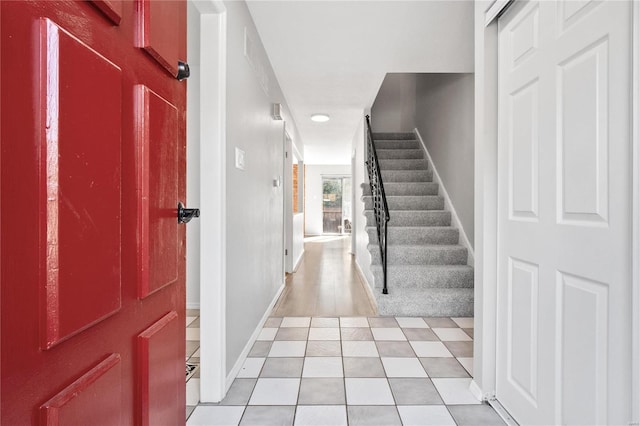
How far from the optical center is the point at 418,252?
3.54 meters

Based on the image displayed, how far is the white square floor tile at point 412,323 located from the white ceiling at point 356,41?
7.61 feet

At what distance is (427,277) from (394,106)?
3.96 m

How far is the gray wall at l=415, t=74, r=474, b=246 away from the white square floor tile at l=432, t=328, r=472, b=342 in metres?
1.19

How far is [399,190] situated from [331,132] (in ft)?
6.70

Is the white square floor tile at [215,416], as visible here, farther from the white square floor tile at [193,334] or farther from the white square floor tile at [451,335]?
the white square floor tile at [451,335]

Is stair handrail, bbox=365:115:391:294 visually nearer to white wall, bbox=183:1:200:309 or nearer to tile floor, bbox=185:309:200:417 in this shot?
tile floor, bbox=185:309:200:417

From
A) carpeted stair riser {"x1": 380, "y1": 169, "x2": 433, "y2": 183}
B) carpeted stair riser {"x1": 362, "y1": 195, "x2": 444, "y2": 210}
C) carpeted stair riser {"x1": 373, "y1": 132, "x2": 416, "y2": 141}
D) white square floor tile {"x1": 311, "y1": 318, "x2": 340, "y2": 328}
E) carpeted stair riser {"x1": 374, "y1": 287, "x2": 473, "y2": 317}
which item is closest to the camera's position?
white square floor tile {"x1": 311, "y1": 318, "x2": 340, "y2": 328}

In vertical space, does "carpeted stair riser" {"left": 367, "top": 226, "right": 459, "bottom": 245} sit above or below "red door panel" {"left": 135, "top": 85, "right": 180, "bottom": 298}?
below

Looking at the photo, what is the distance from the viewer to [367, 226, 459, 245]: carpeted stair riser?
3.84 meters

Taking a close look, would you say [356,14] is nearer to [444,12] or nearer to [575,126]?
[444,12]

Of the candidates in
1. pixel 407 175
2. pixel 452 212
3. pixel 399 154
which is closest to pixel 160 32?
pixel 452 212

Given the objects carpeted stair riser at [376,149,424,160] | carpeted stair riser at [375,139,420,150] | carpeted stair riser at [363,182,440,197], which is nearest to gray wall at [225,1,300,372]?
carpeted stair riser at [363,182,440,197]

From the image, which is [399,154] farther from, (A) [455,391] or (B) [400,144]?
(A) [455,391]

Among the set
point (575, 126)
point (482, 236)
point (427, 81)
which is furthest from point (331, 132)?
point (575, 126)
